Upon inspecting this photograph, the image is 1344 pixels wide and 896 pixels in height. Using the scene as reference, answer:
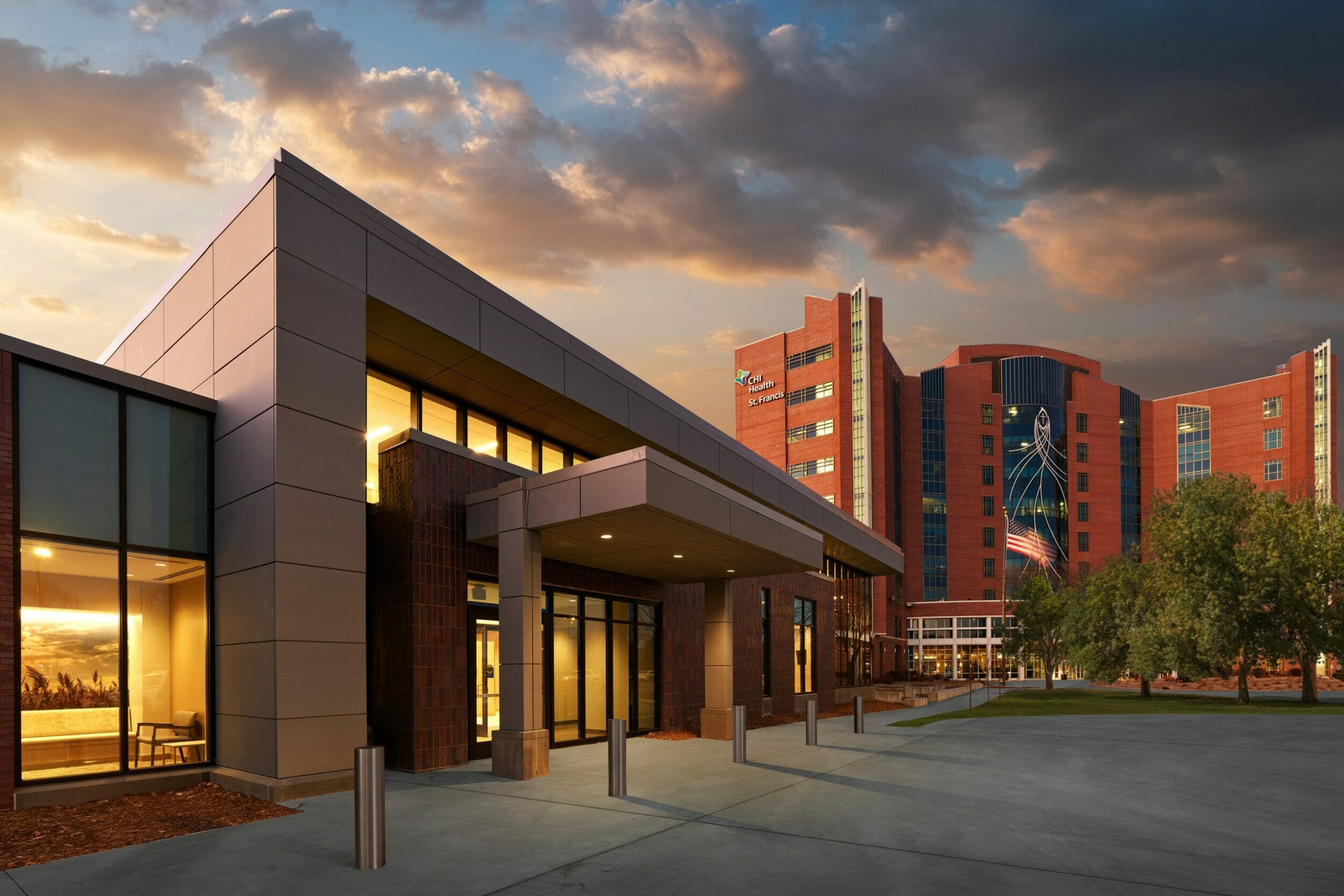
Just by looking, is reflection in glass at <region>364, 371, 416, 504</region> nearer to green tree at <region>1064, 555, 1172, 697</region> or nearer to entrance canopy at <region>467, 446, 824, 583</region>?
entrance canopy at <region>467, 446, 824, 583</region>

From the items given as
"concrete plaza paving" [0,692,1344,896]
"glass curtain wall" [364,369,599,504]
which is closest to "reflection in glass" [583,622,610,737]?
"concrete plaza paving" [0,692,1344,896]

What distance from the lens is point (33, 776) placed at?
470 inches

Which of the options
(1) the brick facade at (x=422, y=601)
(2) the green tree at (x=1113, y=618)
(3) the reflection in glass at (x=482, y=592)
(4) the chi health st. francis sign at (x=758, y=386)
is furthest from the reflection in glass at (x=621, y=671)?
(4) the chi health st. francis sign at (x=758, y=386)

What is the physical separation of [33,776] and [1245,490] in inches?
1851

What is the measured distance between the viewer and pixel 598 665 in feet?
70.2

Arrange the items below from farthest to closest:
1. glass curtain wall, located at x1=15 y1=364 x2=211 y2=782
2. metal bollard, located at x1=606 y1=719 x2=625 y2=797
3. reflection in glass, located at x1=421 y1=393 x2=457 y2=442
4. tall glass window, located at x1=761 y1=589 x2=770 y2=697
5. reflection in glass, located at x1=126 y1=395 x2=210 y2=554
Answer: tall glass window, located at x1=761 y1=589 x2=770 y2=697, reflection in glass, located at x1=421 y1=393 x2=457 y2=442, reflection in glass, located at x1=126 y1=395 x2=210 y2=554, metal bollard, located at x1=606 y1=719 x2=625 y2=797, glass curtain wall, located at x1=15 y1=364 x2=211 y2=782

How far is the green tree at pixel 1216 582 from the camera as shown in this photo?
37.8 meters

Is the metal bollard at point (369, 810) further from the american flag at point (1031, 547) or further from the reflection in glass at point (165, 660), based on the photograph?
the american flag at point (1031, 547)

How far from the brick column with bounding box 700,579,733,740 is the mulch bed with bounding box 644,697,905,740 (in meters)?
A: 0.72

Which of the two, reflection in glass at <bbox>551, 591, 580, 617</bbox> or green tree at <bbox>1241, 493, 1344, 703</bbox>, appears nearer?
reflection in glass at <bbox>551, 591, 580, 617</bbox>

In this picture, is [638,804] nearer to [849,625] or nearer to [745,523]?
[745,523]

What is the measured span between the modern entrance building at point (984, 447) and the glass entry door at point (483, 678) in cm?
7167

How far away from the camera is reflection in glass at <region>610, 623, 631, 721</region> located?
21969 millimetres

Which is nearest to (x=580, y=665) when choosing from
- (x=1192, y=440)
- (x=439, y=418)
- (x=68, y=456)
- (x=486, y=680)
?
(x=486, y=680)
